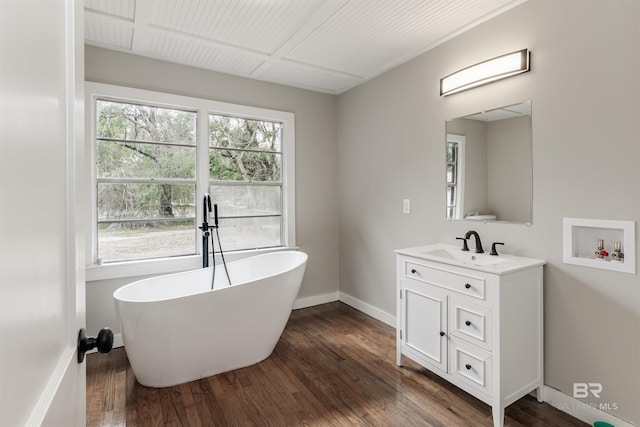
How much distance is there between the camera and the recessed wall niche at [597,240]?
1.75 m

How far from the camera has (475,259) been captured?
7.76 ft

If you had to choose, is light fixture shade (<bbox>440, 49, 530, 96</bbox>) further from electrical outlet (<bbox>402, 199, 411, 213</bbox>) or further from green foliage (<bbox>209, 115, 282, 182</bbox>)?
green foliage (<bbox>209, 115, 282, 182</bbox>)

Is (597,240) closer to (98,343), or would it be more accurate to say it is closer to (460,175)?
(460,175)

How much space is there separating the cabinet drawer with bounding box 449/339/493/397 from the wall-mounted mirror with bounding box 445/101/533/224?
0.93m

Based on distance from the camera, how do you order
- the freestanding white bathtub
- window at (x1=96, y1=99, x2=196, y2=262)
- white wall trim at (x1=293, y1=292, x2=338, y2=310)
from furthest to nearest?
white wall trim at (x1=293, y1=292, x2=338, y2=310), window at (x1=96, y1=99, x2=196, y2=262), the freestanding white bathtub

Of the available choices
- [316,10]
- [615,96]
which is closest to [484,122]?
[615,96]

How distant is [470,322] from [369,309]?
5.52 feet

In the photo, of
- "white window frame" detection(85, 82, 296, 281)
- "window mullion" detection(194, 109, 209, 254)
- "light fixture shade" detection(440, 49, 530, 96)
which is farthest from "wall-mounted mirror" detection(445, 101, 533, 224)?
"window mullion" detection(194, 109, 209, 254)

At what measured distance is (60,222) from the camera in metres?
0.65

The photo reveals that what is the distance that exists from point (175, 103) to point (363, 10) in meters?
1.91

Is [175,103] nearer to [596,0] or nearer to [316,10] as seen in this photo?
[316,10]

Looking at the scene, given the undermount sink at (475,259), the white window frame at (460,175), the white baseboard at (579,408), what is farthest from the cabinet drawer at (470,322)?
the white window frame at (460,175)

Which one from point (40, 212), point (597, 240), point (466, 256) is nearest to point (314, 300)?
point (466, 256)

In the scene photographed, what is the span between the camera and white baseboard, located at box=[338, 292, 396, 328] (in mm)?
3338
